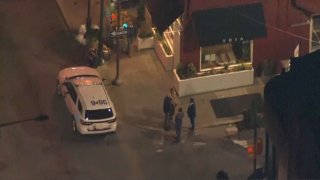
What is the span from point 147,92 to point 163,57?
191cm

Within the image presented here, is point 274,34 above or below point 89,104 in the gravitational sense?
above

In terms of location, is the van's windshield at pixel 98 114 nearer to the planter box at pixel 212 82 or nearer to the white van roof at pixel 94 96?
the white van roof at pixel 94 96

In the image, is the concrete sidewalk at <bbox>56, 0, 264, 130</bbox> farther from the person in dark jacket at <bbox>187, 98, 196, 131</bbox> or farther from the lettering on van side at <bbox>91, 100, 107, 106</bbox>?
the lettering on van side at <bbox>91, 100, 107, 106</bbox>

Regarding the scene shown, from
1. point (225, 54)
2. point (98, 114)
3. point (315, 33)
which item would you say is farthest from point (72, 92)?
point (315, 33)

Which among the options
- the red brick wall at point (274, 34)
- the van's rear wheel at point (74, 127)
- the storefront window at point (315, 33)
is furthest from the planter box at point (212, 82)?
the van's rear wheel at point (74, 127)

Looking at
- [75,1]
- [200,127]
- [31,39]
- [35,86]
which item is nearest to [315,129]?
[200,127]

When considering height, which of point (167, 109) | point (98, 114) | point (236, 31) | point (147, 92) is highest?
point (236, 31)

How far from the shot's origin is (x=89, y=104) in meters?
31.9

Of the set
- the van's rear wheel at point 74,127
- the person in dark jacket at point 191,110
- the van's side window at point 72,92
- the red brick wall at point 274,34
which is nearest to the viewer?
the person in dark jacket at point 191,110

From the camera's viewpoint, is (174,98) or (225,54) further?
(225,54)

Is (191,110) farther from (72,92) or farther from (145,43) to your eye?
(145,43)

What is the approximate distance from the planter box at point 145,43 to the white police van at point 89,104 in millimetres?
3896

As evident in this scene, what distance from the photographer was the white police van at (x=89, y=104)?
104ft

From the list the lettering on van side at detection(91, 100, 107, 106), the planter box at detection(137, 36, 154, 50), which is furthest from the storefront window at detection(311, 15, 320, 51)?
the lettering on van side at detection(91, 100, 107, 106)
